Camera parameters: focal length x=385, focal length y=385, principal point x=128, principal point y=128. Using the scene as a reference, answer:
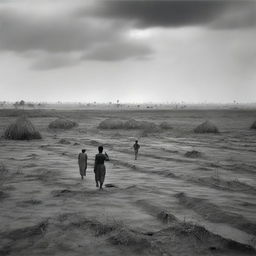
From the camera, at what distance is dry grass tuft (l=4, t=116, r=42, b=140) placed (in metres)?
34.1

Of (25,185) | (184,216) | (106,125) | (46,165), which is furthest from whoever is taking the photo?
(106,125)

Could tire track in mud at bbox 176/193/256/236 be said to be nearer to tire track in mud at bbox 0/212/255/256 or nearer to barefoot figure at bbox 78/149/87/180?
tire track in mud at bbox 0/212/255/256

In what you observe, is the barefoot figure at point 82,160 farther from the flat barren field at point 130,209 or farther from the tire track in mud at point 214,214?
the tire track in mud at point 214,214

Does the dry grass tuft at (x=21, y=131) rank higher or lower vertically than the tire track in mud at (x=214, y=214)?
higher

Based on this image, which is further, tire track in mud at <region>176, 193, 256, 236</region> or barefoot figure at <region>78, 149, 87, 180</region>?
barefoot figure at <region>78, 149, 87, 180</region>

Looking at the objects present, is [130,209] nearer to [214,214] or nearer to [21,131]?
[214,214]

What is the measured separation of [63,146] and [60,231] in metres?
20.2

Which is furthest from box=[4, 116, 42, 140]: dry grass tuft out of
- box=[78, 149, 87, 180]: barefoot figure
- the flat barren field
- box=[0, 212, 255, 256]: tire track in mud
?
box=[0, 212, 255, 256]: tire track in mud

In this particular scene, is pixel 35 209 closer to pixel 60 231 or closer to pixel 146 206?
pixel 60 231

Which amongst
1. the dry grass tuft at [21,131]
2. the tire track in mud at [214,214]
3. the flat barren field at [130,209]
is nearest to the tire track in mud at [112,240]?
the flat barren field at [130,209]

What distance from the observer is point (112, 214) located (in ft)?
35.4

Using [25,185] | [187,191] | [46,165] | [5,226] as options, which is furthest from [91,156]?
[5,226]

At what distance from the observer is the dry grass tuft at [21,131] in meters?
34.1

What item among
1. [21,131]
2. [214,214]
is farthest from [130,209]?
[21,131]
